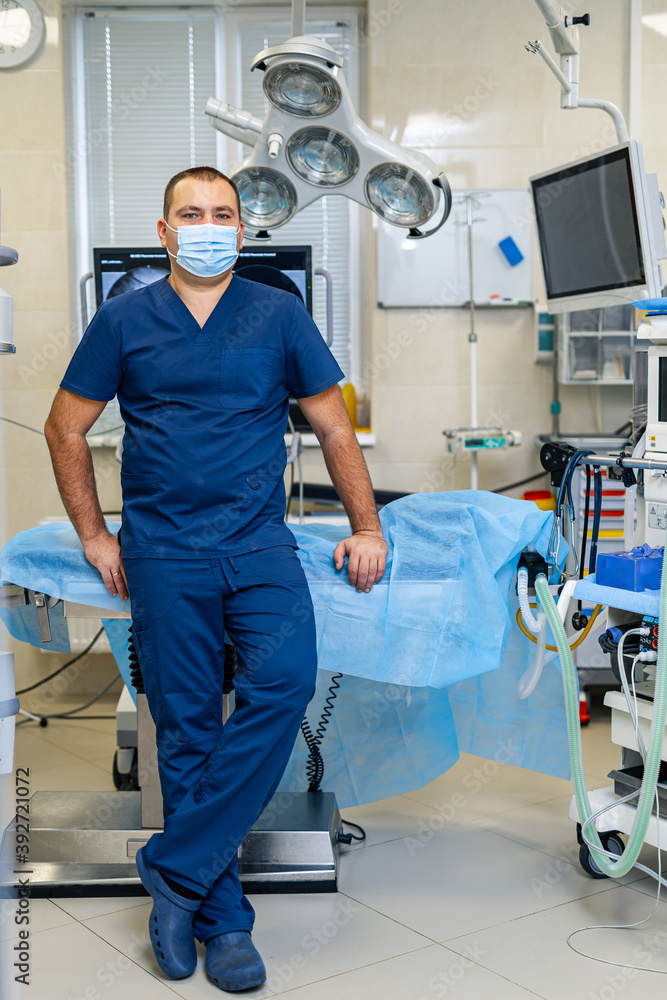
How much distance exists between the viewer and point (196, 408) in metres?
1.84

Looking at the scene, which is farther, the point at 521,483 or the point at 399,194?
the point at 521,483

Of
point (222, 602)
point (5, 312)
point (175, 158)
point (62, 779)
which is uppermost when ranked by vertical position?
point (175, 158)

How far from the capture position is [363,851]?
7.41 ft

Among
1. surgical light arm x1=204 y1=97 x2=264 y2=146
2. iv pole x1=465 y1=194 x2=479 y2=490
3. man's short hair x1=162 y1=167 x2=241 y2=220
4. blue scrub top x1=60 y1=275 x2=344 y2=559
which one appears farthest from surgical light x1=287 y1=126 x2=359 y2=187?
iv pole x1=465 y1=194 x2=479 y2=490

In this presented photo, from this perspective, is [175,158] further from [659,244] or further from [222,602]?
[222,602]

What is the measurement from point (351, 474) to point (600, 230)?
1.15 m

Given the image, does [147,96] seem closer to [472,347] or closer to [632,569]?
[472,347]

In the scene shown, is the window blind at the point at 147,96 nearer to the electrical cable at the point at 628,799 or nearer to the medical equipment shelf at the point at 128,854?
the medical equipment shelf at the point at 128,854

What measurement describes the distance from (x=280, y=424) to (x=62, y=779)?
1450 millimetres

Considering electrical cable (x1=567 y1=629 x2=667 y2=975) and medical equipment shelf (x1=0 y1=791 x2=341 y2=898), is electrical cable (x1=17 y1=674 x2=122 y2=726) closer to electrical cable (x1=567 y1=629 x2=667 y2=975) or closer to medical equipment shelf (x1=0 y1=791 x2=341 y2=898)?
medical equipment shelf (x1=0 y1=791 x2=341 y2=898)

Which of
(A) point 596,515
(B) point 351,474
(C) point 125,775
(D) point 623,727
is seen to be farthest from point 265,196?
(C) point 125,775

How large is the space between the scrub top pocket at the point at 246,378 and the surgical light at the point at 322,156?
1.79 ft

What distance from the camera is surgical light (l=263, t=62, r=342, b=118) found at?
194cm

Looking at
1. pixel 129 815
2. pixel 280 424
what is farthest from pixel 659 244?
pixel 129 815
